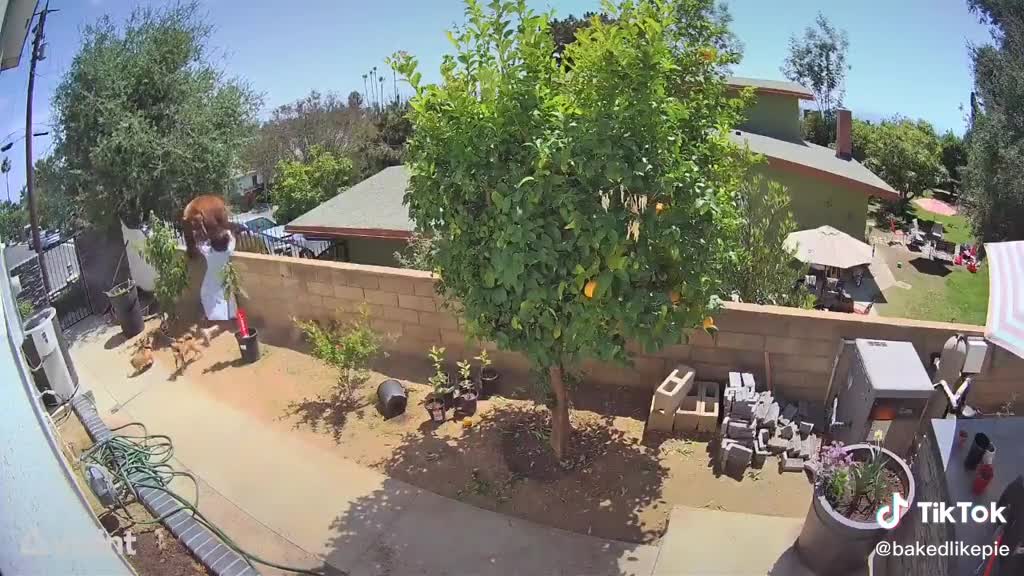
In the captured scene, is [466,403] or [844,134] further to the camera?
[844,134]

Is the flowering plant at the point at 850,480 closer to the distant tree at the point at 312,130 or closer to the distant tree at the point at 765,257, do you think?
the distant tree at the point at 765,257

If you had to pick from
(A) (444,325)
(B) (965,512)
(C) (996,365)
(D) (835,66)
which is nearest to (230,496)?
(A) (444,325)

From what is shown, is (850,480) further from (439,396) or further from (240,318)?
(240,318)

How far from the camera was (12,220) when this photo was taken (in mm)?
1942

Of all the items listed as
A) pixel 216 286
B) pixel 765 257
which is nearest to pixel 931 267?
pixel 765 257

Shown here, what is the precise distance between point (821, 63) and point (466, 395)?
127 ft

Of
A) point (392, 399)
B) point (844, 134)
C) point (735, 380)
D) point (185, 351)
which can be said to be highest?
point (844, 134)

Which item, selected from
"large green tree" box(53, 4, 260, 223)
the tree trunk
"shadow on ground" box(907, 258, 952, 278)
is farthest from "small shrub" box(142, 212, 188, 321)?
"shadow on ground" box(907, 258, 952, 278)

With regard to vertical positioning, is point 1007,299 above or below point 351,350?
above

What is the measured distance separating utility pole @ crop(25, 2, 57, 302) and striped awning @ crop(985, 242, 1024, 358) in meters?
5.02

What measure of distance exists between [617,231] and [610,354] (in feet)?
2.81

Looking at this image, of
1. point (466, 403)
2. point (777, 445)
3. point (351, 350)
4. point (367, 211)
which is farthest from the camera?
point (367, 211)

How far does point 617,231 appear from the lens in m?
3.70

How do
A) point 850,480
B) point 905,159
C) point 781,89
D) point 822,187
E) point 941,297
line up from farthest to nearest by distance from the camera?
1. point 905,159
2. point 781,89
3. point 822,187
4. point 941,297
5. point 850,480
